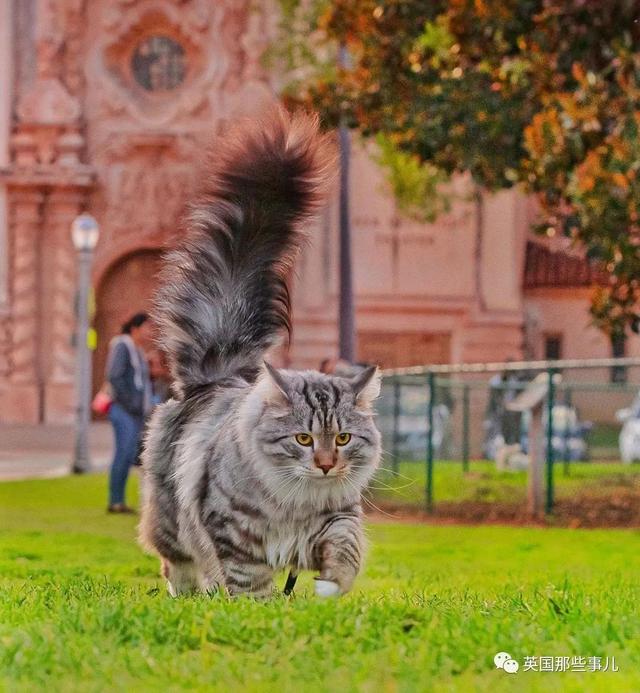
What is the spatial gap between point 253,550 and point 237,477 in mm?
323

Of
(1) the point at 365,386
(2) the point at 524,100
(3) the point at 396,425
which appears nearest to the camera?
(1) the point at 365,386

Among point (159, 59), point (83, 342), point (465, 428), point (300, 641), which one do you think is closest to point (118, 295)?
point (159, 59)

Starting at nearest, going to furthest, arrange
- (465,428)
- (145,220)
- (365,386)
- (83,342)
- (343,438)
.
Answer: (343,438)
(365,386)
(465,428)
(83,342)
(145,220)

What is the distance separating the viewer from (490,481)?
2197 cm

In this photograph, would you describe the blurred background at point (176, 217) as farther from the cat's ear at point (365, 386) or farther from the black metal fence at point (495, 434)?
the cat's ear at point (365, 386)

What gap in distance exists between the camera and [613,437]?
23.8 metres

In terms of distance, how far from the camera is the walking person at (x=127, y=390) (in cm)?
1667

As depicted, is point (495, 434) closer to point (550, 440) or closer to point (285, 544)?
point (550, 440)

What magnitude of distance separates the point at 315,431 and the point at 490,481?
15.7 meters

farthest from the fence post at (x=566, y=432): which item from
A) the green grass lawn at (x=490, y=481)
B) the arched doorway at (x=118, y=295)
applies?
the arched doorway at (x=118, y=295)

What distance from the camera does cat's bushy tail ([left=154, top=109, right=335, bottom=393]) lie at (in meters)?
7.68

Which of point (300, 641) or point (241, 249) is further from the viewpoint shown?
point (241, 249)

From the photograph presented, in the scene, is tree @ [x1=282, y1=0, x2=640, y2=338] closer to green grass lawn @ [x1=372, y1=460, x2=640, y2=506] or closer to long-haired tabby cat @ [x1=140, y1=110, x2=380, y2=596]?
green grass lawn @ [x1=372, y1=460, x2=640, y2=506]

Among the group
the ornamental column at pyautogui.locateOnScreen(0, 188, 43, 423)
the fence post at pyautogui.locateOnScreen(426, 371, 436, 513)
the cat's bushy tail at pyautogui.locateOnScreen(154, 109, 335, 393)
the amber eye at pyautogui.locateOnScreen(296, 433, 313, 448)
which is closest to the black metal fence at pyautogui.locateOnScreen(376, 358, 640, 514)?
the fence post at pyautogui.locateOnScreen(426, 371, 436, 513)
